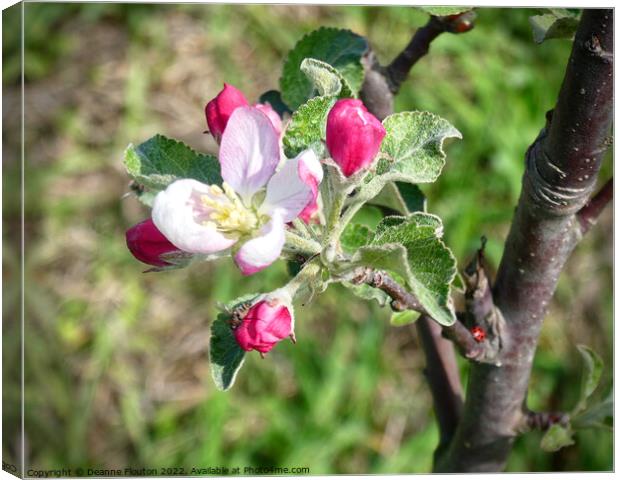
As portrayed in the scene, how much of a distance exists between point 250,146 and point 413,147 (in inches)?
4.5

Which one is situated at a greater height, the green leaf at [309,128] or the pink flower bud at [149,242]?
the green leaf at [309,128]

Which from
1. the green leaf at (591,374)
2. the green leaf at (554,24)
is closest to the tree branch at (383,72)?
the green leaf at (554,24)

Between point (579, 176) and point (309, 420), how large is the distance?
141cm

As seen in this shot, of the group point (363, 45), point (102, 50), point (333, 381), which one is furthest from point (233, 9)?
point (363, 45)

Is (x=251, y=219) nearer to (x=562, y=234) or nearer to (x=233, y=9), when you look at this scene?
(x=562, y=234)

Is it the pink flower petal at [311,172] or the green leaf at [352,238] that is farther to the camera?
the green leaf at [352,238]

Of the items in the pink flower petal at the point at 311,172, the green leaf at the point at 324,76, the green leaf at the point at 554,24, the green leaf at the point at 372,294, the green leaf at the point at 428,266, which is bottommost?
the green leaf at the point at 372,294

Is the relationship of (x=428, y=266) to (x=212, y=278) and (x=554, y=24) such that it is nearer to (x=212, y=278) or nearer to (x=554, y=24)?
(x=554, y=24)

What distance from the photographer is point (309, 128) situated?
0.56m

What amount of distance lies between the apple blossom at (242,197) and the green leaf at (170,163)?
40mm

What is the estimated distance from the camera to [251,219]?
564 millimetres

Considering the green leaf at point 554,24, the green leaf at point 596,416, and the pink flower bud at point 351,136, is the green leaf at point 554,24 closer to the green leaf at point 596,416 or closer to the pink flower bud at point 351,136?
the pink flower bud at point 351,136

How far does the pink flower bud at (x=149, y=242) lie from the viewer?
565mm

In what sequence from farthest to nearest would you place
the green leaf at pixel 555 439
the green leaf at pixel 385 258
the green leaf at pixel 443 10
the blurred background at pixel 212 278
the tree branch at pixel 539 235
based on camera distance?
the blurred background at pixel 212 278
the green leaf at pixel 555 439
the green leaf at pixel 443 10
the tree branch at pixel 539 235
the green leaf at pixel 385 258
